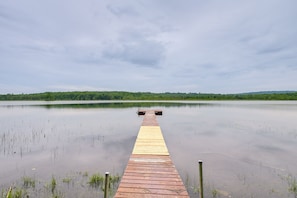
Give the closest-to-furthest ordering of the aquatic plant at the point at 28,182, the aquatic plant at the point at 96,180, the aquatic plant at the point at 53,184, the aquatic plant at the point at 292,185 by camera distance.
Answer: the aquatic plant at the point at 292,185
the aquatic plant at the point at 53,184
the aquatic plant at the point at 28,182
the aquatic plant at the point at 96,180

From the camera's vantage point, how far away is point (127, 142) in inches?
432

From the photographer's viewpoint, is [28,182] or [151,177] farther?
[28,182]

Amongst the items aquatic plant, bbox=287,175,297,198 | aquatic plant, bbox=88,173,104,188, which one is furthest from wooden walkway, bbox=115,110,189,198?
aquatic plant, bbox=287,175,297,198

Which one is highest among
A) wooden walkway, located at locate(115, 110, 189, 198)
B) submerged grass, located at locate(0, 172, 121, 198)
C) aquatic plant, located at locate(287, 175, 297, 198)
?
wooden walkway, located at locate(115, 110, 189, 198)

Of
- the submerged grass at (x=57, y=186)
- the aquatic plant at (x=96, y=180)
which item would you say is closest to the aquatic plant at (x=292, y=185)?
the submerged grass at (x=57, y=186)

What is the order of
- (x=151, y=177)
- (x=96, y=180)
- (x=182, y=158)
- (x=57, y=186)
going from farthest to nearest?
(x=182, y=158)
(x=96, y=180)
(x=57, y=186)
(x=151, y=177)

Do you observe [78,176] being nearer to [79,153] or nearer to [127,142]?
[79,153]

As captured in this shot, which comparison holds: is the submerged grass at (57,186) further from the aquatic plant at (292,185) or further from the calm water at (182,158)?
the aquatic plant at (292,185)

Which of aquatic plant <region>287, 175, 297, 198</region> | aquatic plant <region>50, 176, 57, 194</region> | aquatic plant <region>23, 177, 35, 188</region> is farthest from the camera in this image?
aquatic plant <region>23, 177, 35, 188</region>

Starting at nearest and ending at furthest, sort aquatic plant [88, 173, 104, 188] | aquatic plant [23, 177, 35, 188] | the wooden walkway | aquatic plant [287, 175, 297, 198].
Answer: the wooden walkway → aquatic plant [287, 175, 297, 198] → aquatic plant [23, 177, 35, 188] → aquatic plant [88, 173, 104, 188]

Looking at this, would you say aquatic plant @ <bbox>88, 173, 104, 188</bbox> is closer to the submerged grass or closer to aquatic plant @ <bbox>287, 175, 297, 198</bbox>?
the submerged grass

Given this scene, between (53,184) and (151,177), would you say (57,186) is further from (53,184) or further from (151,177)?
(151,177)

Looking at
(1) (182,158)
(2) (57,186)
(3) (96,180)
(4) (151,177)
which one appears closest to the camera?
(4) (151,177)

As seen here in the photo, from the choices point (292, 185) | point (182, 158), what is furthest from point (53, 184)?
point (292, 185)
